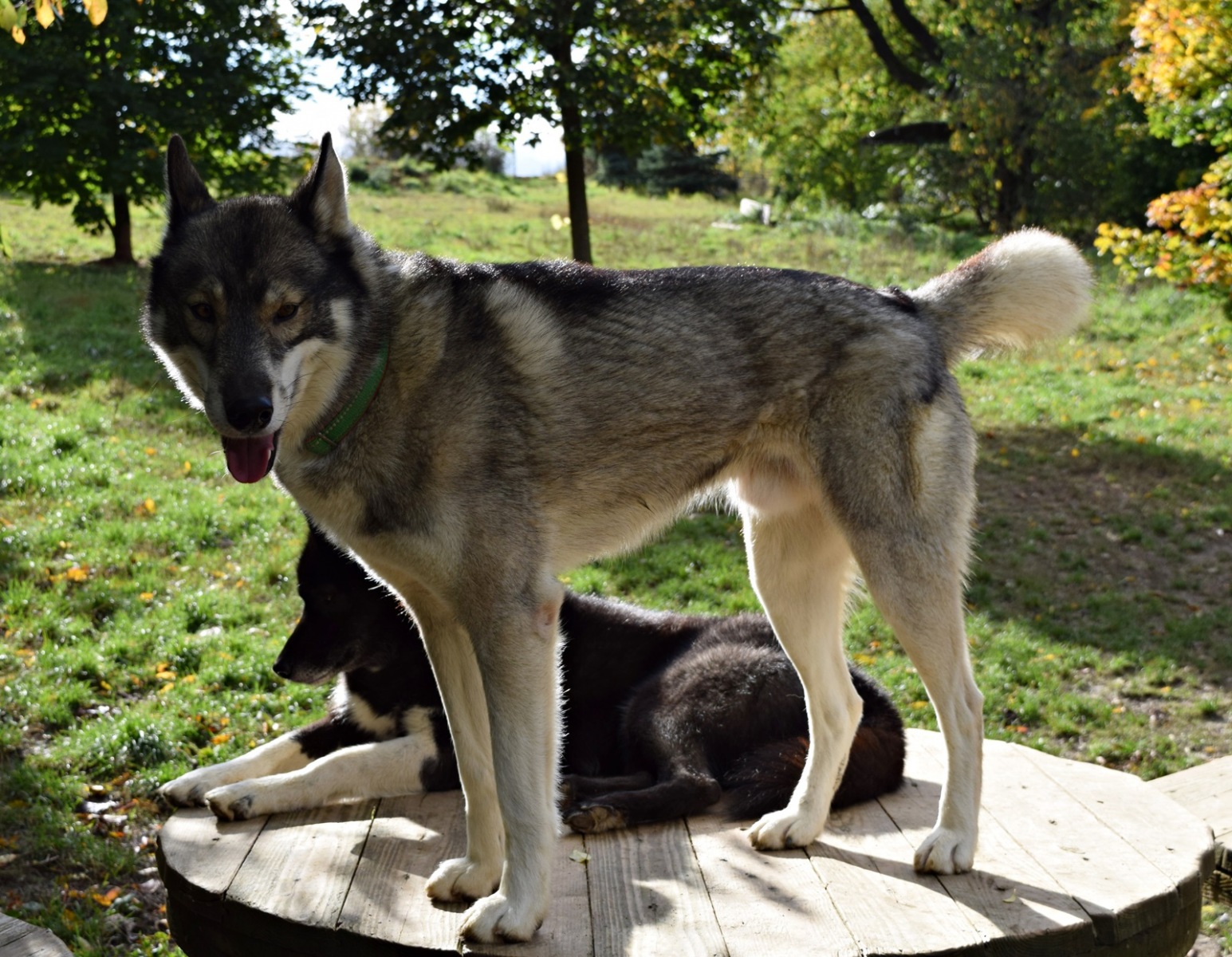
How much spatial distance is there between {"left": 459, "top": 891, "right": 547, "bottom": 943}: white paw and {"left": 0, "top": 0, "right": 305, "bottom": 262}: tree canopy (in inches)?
536

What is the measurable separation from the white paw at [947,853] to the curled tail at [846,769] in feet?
1.79

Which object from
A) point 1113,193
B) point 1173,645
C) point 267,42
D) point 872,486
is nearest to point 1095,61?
point 1113,193

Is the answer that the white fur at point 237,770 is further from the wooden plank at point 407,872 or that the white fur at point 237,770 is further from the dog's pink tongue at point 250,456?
the dog's pink tongue at point 250,456

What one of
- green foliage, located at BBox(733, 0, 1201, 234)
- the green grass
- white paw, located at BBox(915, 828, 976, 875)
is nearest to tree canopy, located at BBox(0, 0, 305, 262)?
the green grass

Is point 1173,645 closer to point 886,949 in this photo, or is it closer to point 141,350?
point 886,949

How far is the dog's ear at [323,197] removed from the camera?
3.05 m

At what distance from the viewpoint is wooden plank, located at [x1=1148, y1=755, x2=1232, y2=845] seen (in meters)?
4.21

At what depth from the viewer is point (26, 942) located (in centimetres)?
263

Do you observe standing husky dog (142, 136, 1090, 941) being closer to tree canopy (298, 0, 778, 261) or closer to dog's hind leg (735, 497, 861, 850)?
dog's hind leg (735, 497, 861, 850)

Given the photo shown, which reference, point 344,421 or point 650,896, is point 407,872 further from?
point 344,421

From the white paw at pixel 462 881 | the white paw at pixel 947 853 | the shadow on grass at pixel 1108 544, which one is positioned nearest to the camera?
the white paw at pixel 462 881

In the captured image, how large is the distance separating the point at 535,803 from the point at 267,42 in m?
14.7

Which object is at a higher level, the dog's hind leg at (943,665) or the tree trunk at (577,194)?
the tree trunk at (577,194)

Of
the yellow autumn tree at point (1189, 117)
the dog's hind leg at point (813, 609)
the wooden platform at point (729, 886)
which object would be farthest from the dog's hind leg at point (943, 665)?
the yellow autumn tree at point (1189, 117)
